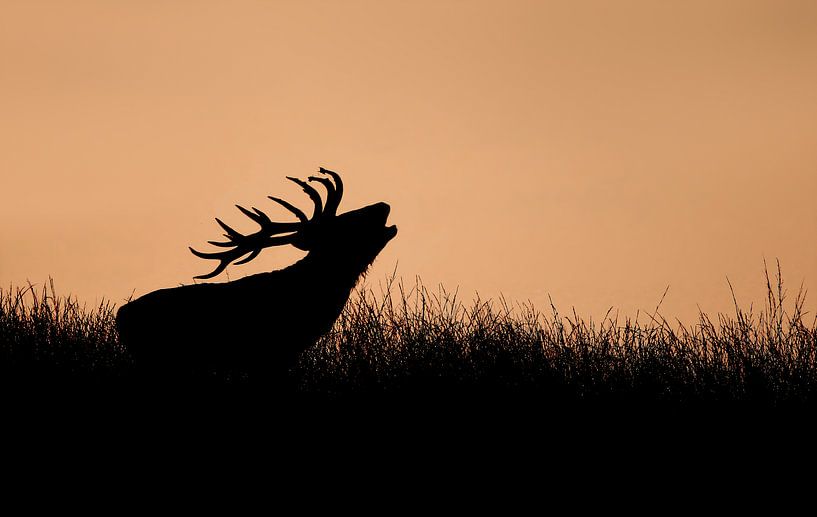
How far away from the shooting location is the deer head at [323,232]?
723cm

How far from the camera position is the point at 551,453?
5.92 m

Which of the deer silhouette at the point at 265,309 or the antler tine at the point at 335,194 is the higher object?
the antler tine at the point at 335,194

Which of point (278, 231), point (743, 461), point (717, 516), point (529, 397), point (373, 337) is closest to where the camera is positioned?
point (717, 516)

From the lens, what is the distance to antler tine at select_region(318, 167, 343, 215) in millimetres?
7430

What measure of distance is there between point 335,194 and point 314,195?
178 millimetres

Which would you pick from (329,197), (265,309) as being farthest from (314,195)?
(265,309)

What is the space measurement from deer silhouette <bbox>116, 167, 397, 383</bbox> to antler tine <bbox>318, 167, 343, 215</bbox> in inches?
1.3

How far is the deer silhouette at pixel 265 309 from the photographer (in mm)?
6914

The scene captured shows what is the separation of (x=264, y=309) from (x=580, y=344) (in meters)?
2.71

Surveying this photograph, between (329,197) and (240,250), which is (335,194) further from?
(240,250)

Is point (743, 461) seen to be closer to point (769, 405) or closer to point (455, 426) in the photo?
point (769, 405)

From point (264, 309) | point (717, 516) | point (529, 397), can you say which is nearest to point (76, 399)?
point (264, 309)

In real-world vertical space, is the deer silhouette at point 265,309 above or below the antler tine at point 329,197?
below

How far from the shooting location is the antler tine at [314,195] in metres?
7.35
